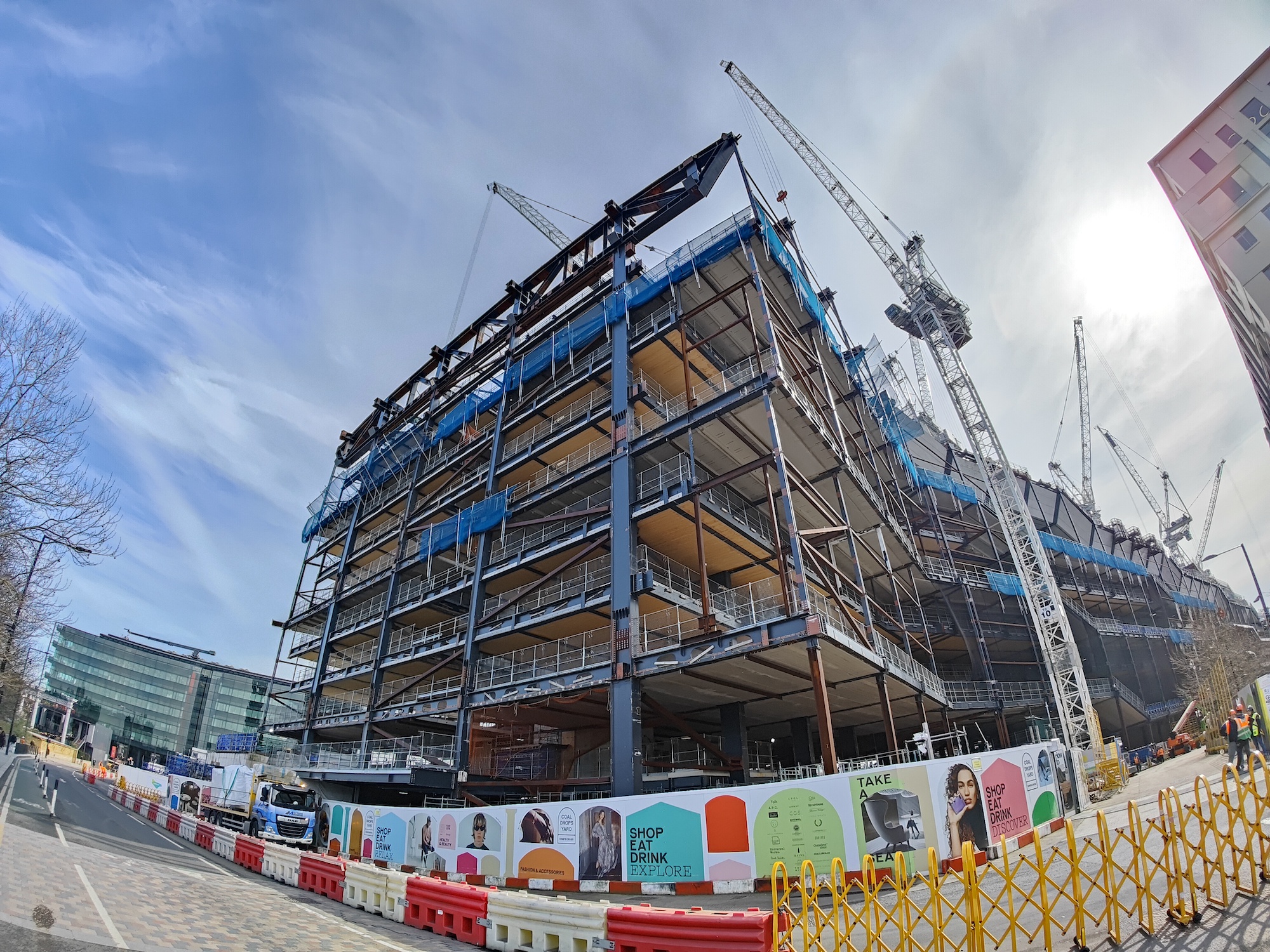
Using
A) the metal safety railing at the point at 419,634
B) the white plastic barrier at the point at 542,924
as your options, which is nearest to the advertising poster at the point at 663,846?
the white plastic barrier at the point at 542,924

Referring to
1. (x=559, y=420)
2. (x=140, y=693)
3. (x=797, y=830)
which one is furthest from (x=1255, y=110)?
(x=140, y=693)

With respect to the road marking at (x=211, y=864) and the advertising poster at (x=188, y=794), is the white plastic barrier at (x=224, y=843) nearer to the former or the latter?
the road marking at (x=211, y=864)

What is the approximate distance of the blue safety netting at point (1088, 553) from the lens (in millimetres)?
52969

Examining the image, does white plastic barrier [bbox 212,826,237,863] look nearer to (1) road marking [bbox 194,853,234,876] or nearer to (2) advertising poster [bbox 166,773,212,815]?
(1) road marking [bbox 194,853,234,876]

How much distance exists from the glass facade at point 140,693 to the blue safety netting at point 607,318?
85.1 meters

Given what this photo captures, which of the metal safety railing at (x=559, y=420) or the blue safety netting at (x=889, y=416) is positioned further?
the blue safety netting at (x=889, y=416)

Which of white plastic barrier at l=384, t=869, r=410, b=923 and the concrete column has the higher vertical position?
the concrete column

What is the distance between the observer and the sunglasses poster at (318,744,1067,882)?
501 inches

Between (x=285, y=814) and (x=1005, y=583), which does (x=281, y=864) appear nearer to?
(x=285, y=814)

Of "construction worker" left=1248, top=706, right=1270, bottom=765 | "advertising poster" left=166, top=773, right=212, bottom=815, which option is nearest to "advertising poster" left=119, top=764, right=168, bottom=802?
"advertising poster" left=166, top=773, right=212, bottom=815

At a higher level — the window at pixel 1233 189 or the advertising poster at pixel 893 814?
the window at pixel 1233 189

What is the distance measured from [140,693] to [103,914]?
412ft

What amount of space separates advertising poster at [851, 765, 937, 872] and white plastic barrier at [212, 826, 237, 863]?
57.5ft

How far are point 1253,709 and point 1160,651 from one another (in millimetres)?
47523
